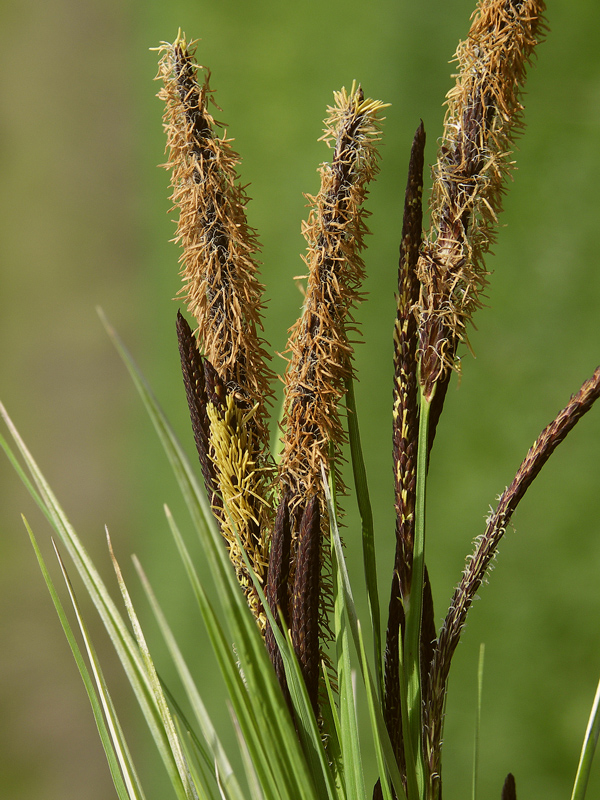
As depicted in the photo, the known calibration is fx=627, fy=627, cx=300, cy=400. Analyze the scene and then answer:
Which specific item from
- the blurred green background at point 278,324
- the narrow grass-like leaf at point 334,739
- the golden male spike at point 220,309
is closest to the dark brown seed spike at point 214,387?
the golden male spike at point 220,309

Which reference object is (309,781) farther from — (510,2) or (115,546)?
(115,546)

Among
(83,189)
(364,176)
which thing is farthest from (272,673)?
(83,189)

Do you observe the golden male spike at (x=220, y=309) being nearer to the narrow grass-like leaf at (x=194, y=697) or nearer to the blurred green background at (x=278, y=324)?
the narrow grass-like leaf at (x=194, y=697)

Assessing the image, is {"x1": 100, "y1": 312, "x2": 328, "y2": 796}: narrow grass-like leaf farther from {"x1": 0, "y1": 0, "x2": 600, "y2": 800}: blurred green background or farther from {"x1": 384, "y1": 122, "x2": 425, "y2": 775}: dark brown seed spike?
{"x1": 0, "y1": 0, "x2": 600, "y2": 800}: blurred green background

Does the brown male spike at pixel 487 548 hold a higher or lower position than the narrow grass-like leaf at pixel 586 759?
higher

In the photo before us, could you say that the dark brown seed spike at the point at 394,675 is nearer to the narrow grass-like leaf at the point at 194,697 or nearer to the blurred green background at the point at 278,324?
the narrow grass-like leaf at the point at 194,697

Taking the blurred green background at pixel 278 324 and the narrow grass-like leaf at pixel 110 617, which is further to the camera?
the blurred green background at pixel 278 324

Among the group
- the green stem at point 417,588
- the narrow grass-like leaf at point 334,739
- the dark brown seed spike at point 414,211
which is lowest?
the narrow grass-like leaf at point 334,739
